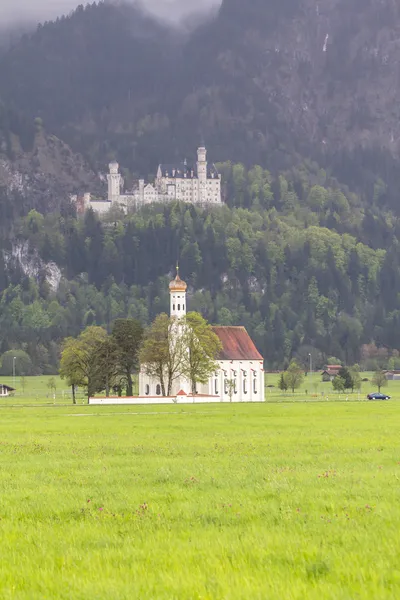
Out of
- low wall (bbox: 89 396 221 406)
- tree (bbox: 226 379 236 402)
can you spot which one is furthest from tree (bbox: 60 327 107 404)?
tree (bbox: 226 379 236 402)

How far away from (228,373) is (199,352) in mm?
16858

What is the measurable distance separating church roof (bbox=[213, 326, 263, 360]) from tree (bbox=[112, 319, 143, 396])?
17825 millimetres

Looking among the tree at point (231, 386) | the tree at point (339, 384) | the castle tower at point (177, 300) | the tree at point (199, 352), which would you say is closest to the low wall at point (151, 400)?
the tree at point (199, 352)

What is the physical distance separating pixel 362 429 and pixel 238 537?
134 ft

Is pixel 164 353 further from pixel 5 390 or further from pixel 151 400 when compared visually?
pixel 5 390

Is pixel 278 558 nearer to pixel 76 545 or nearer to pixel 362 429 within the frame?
pixel 76 545

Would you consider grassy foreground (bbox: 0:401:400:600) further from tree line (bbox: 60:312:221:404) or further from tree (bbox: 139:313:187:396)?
tree (bbox: 139:313:187:396)

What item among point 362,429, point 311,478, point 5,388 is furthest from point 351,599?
point 5,388

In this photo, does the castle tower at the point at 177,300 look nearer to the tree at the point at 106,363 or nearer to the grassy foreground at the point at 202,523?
the tree at the point at 106,363

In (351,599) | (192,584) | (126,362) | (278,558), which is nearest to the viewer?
(351,599)

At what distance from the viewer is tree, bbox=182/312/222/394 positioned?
164m

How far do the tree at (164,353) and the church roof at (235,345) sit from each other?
13.4 m

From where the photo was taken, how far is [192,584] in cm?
1908

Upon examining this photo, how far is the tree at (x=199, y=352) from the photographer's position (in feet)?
537
